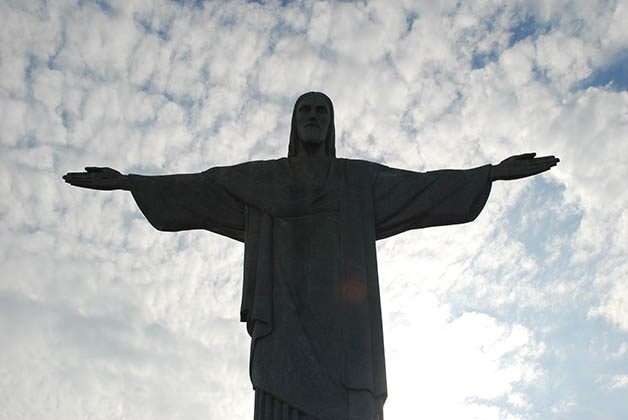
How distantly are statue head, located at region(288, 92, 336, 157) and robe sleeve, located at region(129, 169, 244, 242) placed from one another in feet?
4.46

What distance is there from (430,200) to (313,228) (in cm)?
189

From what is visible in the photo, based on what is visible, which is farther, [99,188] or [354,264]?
[99,188]

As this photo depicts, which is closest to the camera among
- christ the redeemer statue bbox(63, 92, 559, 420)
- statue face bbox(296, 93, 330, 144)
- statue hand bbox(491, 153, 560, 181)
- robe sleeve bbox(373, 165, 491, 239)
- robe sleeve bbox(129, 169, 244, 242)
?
christ the redeemer statue bbox(63, 92, 559, 420)

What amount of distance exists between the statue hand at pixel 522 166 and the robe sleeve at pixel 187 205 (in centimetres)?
393

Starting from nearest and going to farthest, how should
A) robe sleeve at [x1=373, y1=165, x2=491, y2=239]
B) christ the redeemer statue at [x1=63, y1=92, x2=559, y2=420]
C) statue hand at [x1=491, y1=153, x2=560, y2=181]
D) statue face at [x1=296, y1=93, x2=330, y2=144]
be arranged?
christ the redeemer statue at [x1=63, y1=92, x2=559, y2=420] → statue hand at [x1=491, y1=153, x2=560, y2=181] → robe sleeve at [x1=373, y1=165, x2=491, y2=239] → statue face at [x1=296, y1=93, x2=330, y2=144]

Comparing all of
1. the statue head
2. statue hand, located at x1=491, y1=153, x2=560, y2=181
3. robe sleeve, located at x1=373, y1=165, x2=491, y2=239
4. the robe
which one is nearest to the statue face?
the statue head

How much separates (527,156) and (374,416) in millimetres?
4469

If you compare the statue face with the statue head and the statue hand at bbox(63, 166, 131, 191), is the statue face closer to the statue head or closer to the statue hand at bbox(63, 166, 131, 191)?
the statue head

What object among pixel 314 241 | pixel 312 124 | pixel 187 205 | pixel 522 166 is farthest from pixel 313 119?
pixel 522 166

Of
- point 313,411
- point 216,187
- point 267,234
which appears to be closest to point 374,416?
point 313,411

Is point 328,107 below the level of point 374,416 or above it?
above

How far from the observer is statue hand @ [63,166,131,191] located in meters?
11.8

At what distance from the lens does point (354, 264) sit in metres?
11.0

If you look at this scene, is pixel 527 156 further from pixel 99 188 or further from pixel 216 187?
pixel 99 188
